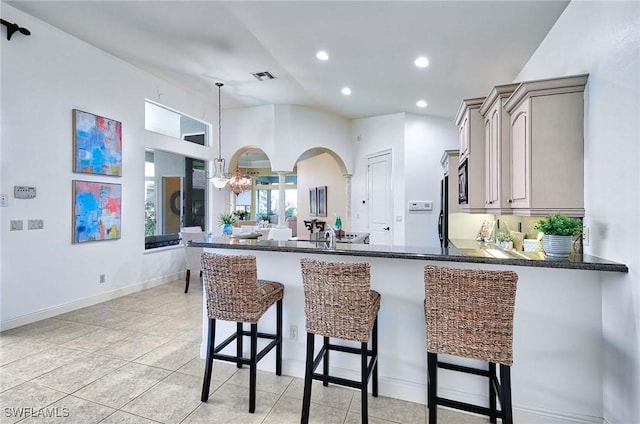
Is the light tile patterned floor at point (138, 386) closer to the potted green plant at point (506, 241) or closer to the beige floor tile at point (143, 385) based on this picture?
the beige floor tile at point (143, 385)

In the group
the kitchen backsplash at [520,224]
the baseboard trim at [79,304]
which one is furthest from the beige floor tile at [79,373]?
the kitchen backsplash at [520,224]

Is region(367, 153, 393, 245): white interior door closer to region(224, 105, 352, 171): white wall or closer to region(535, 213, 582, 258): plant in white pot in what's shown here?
region(224, 105, 352, 171): white wall

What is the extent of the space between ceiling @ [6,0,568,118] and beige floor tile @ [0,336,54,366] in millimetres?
3494

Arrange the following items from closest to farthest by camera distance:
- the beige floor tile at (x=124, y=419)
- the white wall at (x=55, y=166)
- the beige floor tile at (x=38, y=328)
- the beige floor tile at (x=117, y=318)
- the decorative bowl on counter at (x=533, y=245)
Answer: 1. the beige floor tile at (x=124, y=419)
2. the decorative bowl on counter at (x=533, y=245)
3. the beige floor tile at (x=38, y=328)
4. the white wall at (x=55, y=166)
5. the beige floor tile at (x=117, y=318)

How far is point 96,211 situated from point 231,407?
357 centimetres

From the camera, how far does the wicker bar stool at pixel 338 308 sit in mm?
1848

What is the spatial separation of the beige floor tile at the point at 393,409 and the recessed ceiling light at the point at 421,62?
3339 mm

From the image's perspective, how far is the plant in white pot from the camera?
1885 millimetres

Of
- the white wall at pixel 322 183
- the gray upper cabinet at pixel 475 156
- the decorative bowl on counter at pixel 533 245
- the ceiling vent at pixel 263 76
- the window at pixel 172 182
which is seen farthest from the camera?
the white wall at pixel 322 183

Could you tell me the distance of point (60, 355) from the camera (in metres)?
2.83

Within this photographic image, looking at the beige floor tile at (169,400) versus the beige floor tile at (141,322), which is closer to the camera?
the beige floor tile at (169,400)

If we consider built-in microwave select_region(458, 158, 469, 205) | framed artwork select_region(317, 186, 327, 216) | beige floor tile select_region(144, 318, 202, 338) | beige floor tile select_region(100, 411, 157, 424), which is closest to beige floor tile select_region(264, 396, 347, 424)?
beige floor tile select_region(100, 411, 157, 424)

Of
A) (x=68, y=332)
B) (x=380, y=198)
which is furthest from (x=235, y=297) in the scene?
(x=380, y=198)

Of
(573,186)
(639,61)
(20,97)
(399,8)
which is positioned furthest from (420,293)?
(20,97)
